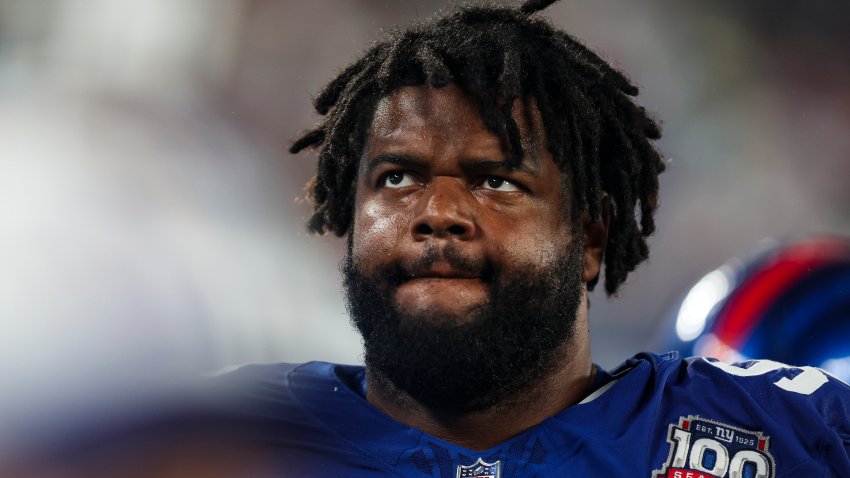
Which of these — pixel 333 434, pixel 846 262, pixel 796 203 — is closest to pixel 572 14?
pixel 796 203

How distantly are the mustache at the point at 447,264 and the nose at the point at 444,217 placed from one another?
4 centimetres

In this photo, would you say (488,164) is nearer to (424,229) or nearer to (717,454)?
(424,229)

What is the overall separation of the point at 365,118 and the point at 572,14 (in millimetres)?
2527

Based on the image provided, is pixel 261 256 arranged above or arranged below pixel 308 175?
below

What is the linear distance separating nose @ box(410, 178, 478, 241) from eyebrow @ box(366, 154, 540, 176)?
74mm

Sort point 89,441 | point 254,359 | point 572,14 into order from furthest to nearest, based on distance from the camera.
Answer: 1. point 572,14
2. point 254,359
3. point 89,441

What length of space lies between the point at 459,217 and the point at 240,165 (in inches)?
75.1

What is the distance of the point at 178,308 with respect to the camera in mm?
993

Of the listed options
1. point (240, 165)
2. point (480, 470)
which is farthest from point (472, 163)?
point (240, 165)

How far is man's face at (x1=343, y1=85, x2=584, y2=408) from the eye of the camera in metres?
1.96

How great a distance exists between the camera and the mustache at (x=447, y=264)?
1.94 m

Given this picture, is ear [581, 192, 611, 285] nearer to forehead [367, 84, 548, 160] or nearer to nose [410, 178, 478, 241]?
forehead [367, 84, 548, 160]

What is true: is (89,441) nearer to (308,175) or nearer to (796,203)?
(308,175)

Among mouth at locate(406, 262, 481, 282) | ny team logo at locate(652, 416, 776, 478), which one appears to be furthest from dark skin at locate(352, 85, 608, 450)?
ny team logo at locate(652, 416, 776, 478)
